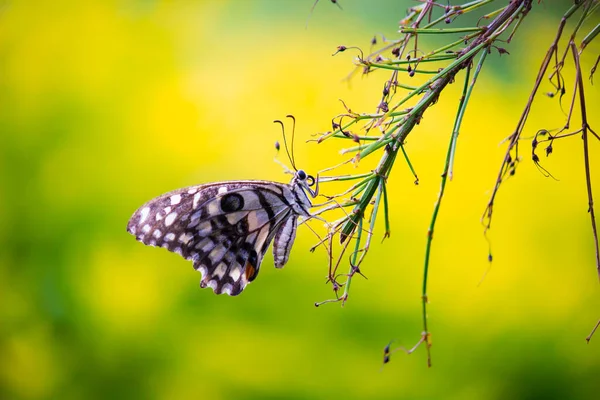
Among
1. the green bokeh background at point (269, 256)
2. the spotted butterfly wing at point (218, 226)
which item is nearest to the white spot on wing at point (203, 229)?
the spotted butterfly wing at point (218, 226)

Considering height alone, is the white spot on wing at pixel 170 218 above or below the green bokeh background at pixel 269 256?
below

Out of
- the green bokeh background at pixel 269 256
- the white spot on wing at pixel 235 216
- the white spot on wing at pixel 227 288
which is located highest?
the green bokeh background at pixel 269 256

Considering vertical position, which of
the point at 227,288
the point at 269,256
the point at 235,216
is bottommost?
the point at 227,288

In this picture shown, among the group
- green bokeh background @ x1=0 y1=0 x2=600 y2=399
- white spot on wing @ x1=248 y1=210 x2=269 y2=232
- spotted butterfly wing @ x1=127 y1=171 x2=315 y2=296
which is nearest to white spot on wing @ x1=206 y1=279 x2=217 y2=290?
spotted butterfly wing @ x1=127 y1=171 x2=315 y2=296

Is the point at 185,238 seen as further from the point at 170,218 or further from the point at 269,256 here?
the point at 269,256

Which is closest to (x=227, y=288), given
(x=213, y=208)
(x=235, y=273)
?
(x=235, y=273)

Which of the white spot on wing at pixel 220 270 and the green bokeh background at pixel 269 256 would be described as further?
the green bokeh background at pixel 269 256

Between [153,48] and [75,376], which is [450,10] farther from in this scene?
[75,376]

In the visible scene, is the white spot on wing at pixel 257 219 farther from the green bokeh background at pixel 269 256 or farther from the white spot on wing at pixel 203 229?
the green bokeh background at pixel 269 256
